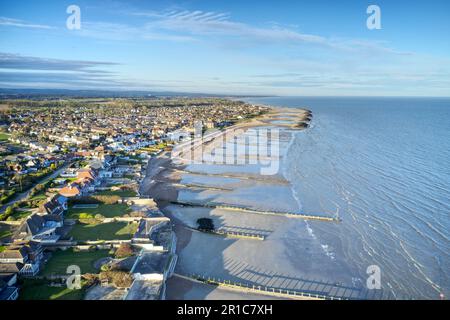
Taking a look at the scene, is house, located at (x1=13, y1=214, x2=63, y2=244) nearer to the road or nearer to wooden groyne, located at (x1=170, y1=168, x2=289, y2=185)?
Result: the road

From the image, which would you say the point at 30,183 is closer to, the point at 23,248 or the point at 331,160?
the point at 23,248

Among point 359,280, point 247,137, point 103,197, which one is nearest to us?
point 359,280

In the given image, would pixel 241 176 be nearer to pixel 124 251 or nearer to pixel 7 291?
pixel 124 251

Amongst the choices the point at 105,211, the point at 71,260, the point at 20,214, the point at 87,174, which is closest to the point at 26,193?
the point at 87,174

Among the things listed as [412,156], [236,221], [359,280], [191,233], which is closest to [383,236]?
[359,280]

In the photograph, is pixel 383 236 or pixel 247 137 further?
pixel 247 137

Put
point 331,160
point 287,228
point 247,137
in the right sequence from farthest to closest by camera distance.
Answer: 1. point 247,137
2. point 331,160
3. point 287,228
